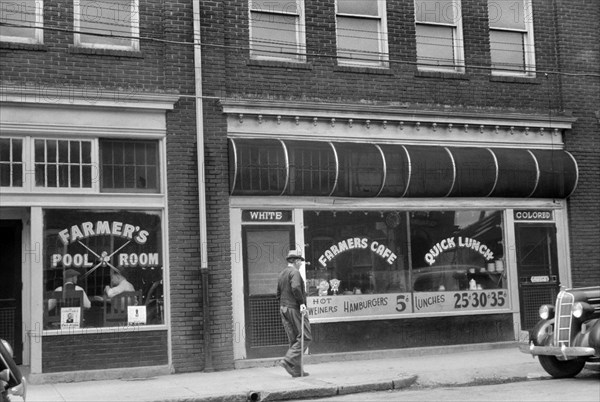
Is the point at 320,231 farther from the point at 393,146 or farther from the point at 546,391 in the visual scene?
the point at 546,391

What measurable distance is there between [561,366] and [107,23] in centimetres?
881

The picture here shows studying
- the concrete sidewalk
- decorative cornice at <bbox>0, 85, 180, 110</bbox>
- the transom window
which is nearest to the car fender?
the concrete sidewalk

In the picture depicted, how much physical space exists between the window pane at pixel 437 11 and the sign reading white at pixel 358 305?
17.4ft

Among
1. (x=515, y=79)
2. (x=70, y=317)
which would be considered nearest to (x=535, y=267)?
(x=515, y=79)

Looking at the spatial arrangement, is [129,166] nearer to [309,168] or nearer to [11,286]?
[11,286]

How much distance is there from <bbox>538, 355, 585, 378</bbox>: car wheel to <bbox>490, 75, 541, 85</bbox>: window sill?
6086mm

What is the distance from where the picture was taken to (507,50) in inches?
625

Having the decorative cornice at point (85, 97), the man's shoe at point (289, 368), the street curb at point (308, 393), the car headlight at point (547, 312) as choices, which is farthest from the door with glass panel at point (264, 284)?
the car headlight at point (547, 312)

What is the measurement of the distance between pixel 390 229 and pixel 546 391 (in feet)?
15.7

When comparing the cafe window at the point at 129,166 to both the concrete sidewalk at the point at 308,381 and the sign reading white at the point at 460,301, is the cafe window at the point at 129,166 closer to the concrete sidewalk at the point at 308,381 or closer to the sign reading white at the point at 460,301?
the concrete sidewalk at the point at 308,381

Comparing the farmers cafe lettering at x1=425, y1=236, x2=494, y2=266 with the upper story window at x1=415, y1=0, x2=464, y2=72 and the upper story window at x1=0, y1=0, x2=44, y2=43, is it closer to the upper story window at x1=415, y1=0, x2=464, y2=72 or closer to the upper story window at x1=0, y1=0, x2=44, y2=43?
the upper story window at x1=415, y1=0, x2=464, y2=72

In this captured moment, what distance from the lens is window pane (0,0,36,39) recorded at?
485 inches

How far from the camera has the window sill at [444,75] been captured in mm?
14906

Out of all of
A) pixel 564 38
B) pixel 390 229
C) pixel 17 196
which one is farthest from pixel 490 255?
pixel 17 196
